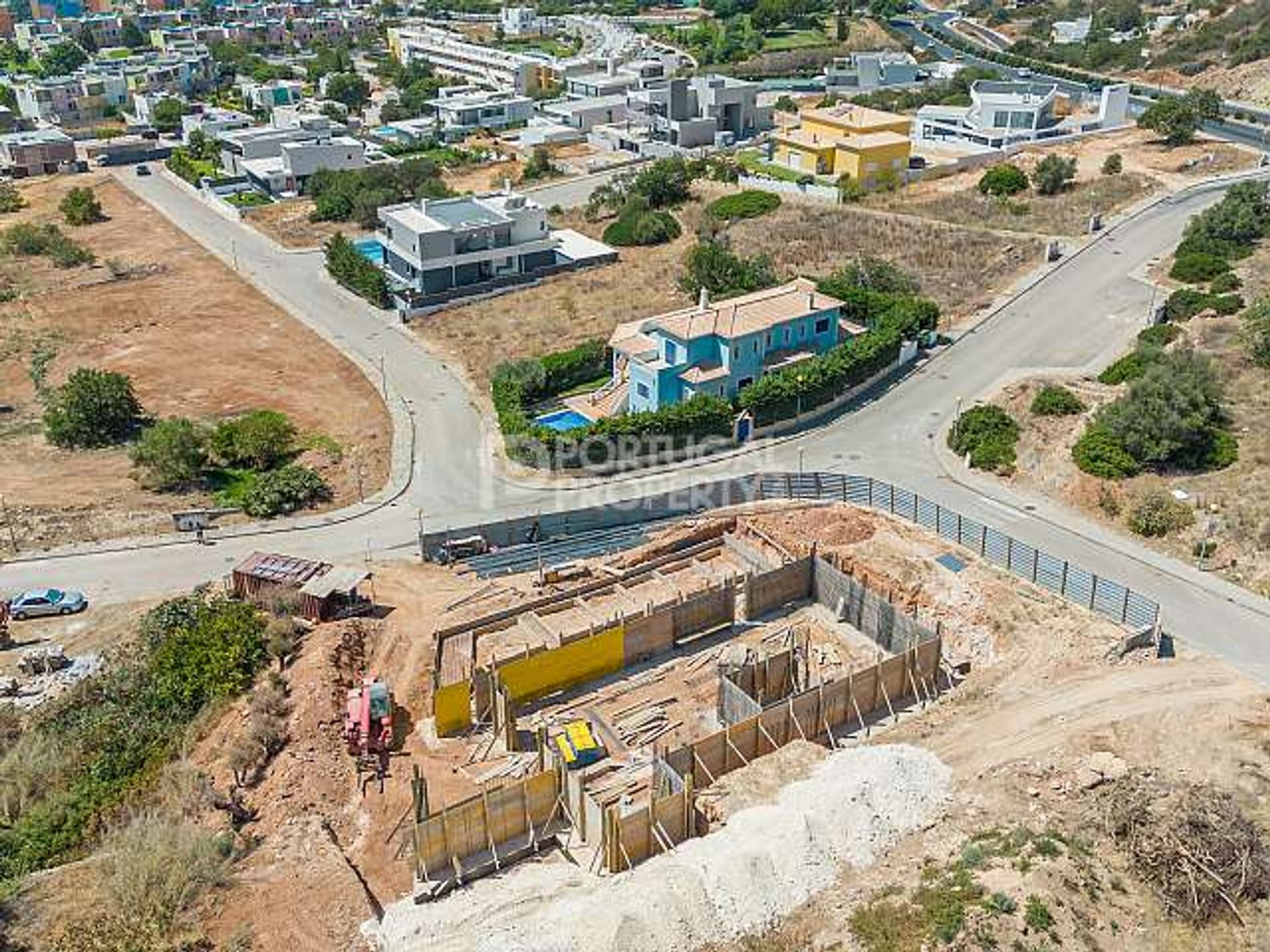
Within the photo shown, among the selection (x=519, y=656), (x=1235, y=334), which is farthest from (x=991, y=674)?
(x=1235, y=334)

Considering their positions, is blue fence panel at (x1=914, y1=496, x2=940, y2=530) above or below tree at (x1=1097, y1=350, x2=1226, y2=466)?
below

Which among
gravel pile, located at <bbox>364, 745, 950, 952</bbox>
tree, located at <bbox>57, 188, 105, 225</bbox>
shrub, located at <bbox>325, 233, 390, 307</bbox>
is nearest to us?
gravel pile, located at <bbox>364, 745, 950, 952</bbox>

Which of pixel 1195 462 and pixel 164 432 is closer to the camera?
pixel 1195 462

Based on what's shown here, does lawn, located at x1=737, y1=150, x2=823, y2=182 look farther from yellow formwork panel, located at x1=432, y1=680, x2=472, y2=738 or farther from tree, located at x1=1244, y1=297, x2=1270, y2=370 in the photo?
yellow formwork panel, located at x1=432, y1=680, x2=472, y2=738

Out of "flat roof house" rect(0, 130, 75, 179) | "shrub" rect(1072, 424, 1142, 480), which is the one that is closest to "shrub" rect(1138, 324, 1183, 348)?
"shrub" rect(1072, 424, 1142, 480)

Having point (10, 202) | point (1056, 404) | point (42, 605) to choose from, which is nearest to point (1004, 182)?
point (1056, 404)

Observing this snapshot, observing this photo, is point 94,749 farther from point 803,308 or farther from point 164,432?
point 803,308
